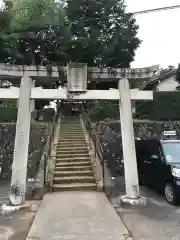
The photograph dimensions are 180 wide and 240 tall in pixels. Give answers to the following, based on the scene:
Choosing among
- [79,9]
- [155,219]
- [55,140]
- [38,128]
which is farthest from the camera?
[79,9]

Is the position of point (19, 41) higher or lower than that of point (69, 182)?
higher

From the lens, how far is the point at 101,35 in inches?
1171

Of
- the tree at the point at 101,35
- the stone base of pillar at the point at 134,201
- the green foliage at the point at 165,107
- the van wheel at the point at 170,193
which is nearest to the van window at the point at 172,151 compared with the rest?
the van wheel at the point at 170,193

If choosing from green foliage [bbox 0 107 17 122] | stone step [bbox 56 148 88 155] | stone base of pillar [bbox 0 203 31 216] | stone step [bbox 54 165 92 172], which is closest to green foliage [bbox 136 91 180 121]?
stone step [bbox 56 148 88 155]

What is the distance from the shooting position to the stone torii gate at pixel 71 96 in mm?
8109

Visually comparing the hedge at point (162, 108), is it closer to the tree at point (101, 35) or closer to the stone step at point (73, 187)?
the tree at point (101, 35)

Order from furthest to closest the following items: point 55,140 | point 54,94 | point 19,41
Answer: point 19,41 < point 55,140 < point 54,94

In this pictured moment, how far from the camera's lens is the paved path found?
552cm

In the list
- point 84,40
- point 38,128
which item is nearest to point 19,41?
point 84,40

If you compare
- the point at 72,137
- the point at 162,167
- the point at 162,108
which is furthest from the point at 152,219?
the point at 162,108

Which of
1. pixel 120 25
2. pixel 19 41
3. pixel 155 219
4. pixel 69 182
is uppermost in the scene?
pixel 120 25

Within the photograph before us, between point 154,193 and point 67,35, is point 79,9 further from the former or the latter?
point 154,193

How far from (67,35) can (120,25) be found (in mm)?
6474

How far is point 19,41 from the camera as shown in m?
27.6
